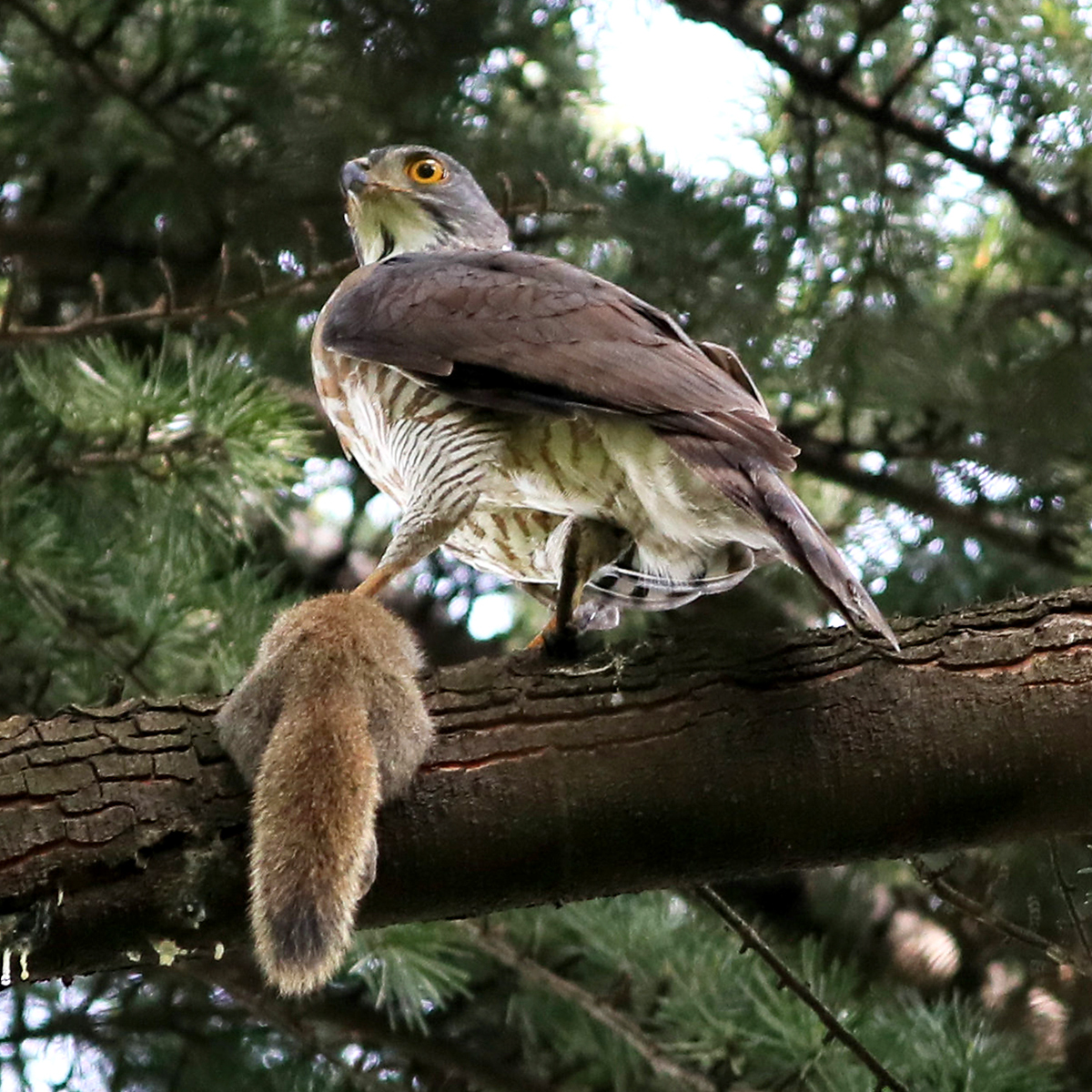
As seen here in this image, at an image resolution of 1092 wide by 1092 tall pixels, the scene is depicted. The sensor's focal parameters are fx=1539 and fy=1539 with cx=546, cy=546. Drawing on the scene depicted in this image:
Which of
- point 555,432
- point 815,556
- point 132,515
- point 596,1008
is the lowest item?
point 596,1008

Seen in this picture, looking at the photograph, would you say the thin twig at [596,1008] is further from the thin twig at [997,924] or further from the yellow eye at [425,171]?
the yellow eye at [425,171]

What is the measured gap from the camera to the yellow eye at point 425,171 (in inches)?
141

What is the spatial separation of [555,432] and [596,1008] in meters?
1.23

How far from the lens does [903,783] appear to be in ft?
6.68

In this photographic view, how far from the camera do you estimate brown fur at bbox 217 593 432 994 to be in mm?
1760

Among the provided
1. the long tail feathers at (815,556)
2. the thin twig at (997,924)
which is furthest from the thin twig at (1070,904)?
the long tail feathers at (815,556)

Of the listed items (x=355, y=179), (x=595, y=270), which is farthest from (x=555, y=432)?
(x=595, y=270)

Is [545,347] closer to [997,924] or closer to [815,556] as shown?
[815,556]

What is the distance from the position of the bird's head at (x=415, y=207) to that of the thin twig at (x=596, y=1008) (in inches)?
60.6

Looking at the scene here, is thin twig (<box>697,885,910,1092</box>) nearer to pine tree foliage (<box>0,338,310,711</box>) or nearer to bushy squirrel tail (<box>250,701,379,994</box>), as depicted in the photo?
bushy squirrel tail (<box>250,701,379,994</box>)

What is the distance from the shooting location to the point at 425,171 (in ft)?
11.8

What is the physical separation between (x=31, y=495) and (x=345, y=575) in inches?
65.7

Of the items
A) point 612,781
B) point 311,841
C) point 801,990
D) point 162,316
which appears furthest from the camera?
point 162,316

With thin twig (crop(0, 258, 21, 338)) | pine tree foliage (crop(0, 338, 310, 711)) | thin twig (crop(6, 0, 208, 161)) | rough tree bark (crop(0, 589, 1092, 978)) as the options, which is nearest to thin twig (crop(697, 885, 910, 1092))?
rough tree bark (crop(0, 589, 1092, 978))
